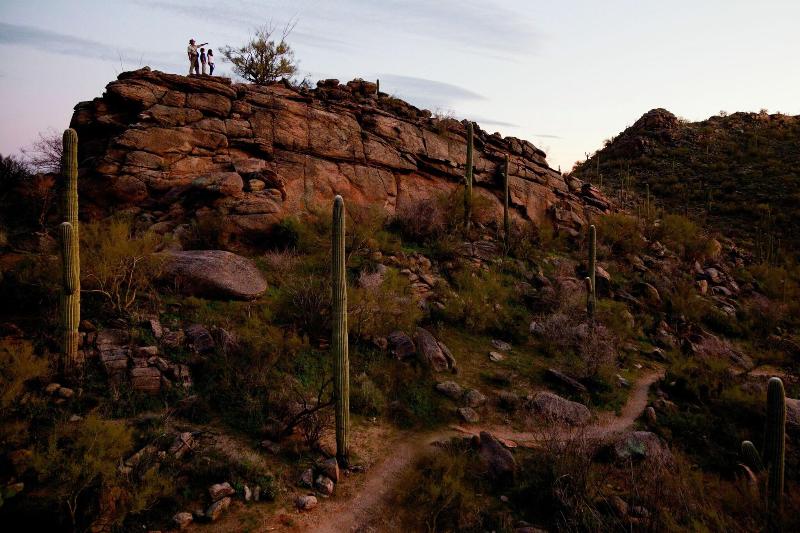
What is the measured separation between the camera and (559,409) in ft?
29.7

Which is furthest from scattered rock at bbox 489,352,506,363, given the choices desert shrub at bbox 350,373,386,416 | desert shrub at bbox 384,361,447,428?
desert shrub at bbox 350,373,386,416

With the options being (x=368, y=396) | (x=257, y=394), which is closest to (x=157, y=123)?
(x=257, y=394)

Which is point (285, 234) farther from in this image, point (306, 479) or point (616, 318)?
point (616, 318)

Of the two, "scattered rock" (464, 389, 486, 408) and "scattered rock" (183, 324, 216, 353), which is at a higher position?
"scattered rock" (183, 324, 216, 353)

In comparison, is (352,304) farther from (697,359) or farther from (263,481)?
(697,359)

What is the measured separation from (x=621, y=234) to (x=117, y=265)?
21026 millimetres

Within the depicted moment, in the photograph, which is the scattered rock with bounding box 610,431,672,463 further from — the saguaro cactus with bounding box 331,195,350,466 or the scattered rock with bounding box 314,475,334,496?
the scattered rock with bounding box 314,475,334,496

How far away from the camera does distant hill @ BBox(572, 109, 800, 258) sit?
86.0 ft

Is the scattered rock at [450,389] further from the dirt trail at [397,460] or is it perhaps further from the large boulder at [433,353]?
the dirt trail at [397,460]

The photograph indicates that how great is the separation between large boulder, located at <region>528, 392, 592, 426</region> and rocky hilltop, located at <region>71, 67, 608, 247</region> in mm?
9472

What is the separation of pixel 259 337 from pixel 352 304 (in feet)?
7.69

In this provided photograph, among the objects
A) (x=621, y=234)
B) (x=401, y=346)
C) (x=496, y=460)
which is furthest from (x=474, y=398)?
(x=621, y=234)

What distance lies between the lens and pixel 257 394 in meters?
7.81

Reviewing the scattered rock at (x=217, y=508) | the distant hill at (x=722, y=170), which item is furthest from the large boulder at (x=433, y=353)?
the distant hill at (x=722, y=170)
